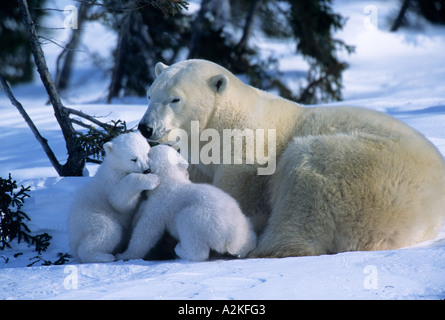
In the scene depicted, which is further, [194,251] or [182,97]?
[182,97]

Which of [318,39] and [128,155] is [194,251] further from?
[318,39]

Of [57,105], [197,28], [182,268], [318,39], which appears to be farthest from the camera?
[318,39]

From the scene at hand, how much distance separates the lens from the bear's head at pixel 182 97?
429 centimetres

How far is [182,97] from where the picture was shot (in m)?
4.35

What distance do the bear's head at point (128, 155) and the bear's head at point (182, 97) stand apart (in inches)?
13.1

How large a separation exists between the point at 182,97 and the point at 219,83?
315mm

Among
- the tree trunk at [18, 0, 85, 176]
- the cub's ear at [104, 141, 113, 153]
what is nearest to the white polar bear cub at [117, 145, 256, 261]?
the cub's ear at [104, 141, 113, 153]

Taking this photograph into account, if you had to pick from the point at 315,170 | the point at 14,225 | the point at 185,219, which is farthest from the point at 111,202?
the point at 315,170

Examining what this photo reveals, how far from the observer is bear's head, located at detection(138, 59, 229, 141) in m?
4.29

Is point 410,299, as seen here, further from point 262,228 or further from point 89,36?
point 89,36

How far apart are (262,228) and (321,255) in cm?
64

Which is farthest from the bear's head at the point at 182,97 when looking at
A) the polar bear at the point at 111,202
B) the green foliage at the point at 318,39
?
the green foliage at the point at 318,39
